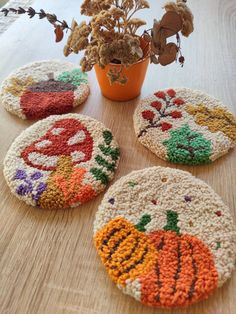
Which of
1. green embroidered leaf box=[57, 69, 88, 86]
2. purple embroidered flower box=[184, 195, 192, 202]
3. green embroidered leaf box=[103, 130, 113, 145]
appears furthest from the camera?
green embroidered leaf box=[57, 69, 88, 86]

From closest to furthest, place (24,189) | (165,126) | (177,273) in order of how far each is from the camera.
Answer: (177,273), (24,189), (165,126)

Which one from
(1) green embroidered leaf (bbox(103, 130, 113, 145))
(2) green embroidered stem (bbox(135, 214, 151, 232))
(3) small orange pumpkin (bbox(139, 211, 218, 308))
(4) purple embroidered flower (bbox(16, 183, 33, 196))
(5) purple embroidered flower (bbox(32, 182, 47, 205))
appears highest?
(4) purple embroidered flower (bbox(16, 183, 33, 196))

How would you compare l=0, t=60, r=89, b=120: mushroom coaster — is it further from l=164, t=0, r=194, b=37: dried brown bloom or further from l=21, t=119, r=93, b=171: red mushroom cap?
l=164, t=0, r=194, b=37: dried brown bloom

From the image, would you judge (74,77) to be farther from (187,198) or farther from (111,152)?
(187,198)

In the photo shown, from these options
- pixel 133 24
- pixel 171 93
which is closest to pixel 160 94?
pixel 171 93

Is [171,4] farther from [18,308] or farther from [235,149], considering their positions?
[18,308]

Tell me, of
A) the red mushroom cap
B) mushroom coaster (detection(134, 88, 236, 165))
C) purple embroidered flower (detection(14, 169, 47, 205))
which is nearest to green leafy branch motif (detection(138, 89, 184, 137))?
mushroom coaster (detection(134, 88, 236, 165))

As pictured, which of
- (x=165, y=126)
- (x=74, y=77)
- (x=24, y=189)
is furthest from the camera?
(x=74, y=77)

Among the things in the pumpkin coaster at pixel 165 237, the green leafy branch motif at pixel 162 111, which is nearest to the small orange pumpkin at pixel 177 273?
the pumpkin coaster at pixel 165 237
